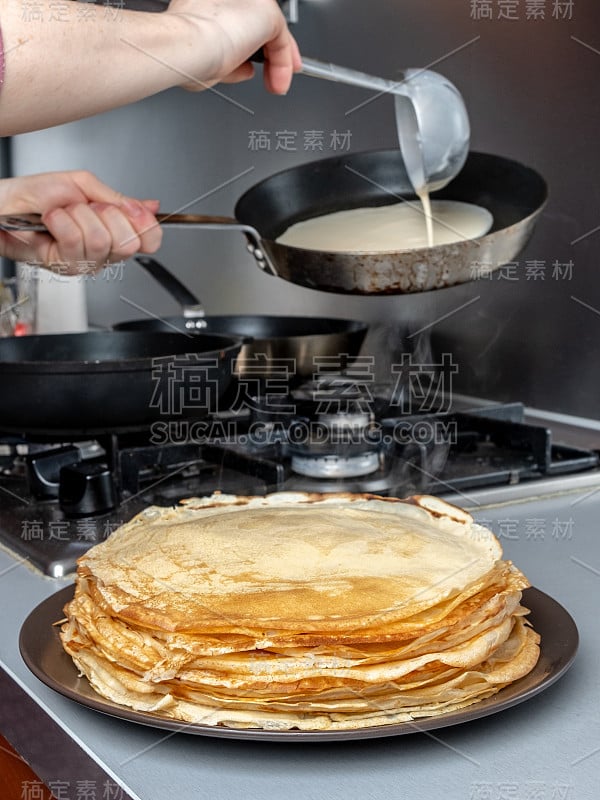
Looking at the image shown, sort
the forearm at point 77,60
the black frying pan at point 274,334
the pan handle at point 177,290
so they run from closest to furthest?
the forearm at point 77,60 < the black frying pan at point 274,334 < the pan handle at point 177,290

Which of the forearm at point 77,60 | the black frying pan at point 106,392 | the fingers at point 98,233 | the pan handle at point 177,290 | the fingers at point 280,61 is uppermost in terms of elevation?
the fingers at point 280,61

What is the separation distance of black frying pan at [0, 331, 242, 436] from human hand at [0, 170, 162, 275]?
264 mm

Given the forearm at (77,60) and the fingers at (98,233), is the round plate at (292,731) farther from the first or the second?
the fingers at (98,233)

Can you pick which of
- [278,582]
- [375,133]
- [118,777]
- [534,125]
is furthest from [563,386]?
[118,777]

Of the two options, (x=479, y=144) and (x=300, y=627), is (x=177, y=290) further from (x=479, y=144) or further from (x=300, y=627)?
(x=300, y=627)

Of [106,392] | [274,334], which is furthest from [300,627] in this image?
[274,334]

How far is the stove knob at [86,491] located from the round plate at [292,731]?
0.89 feet

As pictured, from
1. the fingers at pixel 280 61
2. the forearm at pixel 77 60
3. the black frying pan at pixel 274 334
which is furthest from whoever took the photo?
A: the black frying pan at pixel 274 334

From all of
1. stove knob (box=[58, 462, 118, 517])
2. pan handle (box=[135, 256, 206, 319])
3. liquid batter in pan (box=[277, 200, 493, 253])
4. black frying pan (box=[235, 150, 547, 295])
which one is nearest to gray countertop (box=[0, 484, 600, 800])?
stove knob (box=[58, 462, 118, 517])

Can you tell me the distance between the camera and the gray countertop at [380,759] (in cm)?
56

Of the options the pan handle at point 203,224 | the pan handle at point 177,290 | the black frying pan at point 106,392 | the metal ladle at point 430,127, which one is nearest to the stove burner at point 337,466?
the black frying pan at point 106,392

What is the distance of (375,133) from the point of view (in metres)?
1.76

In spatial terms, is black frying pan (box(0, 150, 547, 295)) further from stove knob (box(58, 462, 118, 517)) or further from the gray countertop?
the gray countertop

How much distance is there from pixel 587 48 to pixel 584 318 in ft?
1.28
